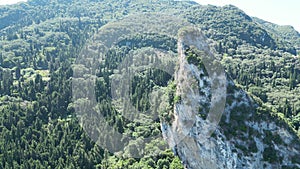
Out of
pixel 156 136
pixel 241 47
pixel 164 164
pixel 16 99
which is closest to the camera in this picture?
pixel 164 164

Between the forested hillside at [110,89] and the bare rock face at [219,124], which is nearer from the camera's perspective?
the bare rock face at [219,124]

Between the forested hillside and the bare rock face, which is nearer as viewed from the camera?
the bare rock face

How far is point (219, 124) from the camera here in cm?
5400

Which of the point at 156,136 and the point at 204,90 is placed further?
the point at 156,136

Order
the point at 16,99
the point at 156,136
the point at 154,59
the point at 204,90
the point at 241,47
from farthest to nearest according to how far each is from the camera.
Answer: the point at 241,47
the point at 154,59
the point at 16,99
the point at 156,136
the point at 204,90

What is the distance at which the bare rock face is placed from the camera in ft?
171

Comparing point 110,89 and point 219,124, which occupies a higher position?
point 219,124

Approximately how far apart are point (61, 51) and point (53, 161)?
97654 millimetres

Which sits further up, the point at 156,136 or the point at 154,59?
the point at 154,59

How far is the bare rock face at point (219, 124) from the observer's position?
171 feet

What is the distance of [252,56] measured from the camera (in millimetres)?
127438

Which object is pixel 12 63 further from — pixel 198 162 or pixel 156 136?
pixel 198 162

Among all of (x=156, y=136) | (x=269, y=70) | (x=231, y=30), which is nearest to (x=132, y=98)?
(x=156, y=136)

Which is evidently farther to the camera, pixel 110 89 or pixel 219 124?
pixel 110 89
